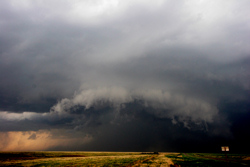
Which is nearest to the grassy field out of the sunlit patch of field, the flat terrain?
the flat terrain

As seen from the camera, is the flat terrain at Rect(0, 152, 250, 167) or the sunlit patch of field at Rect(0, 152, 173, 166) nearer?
the flat terrain at Rect(0, 152, 250, 167)

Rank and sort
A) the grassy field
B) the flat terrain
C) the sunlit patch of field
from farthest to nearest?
1. the sunlit patch of field
2. the flat terrain
3. the grassy field

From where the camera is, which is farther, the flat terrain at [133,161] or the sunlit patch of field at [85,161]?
the sunlit patch of field at [85,161]

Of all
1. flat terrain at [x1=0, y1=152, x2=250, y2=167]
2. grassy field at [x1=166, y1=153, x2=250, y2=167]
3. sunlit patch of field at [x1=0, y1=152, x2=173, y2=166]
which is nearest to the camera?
grassy field at [x1=166, y1=153, x2=250, y2=167]

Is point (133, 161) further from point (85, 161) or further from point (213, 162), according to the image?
point (213, 162)

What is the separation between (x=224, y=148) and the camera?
3550 centimetres

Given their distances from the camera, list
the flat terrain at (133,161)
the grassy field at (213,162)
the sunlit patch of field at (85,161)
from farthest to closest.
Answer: the sunlit patch of field at (85,161)
the flat terrain at (133,161)
the grassy field at (213,162)

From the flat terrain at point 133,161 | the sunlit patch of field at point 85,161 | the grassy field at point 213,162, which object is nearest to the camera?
the grassy field at point 213,162

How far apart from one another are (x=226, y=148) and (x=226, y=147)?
0.72 feet

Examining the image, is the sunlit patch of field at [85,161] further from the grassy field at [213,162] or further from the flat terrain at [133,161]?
the grassy field at [213,162]

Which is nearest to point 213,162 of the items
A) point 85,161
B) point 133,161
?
point 133,161

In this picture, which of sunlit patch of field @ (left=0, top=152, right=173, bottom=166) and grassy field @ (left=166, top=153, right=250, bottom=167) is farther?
sunlit patch of field @ (left=0, top=152, right=173, bottom=166)

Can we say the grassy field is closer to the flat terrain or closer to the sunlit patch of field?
the flat terrain

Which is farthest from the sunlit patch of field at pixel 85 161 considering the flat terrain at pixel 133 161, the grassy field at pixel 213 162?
the grassy field at pixel 213 162
